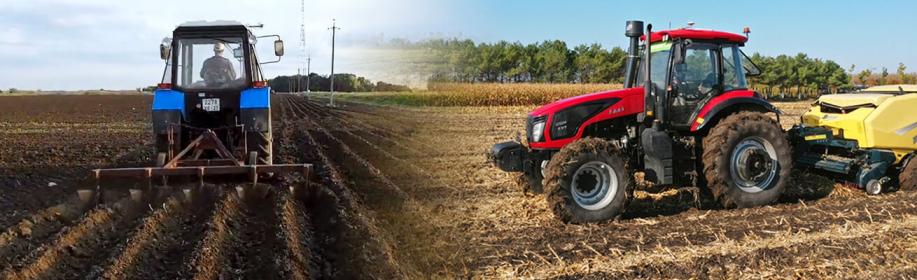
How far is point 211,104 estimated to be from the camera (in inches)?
327

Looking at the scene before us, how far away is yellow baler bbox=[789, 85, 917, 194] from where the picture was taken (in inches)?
301

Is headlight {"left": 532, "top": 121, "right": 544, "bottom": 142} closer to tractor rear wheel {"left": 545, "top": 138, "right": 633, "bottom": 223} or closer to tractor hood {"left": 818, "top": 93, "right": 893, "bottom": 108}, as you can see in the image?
tractor rear wheel {"left": 545, "top": 138, "right": 633, "bottom": 223}

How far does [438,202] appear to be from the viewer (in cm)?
716

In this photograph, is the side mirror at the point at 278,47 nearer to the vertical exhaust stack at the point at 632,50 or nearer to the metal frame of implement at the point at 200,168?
the metal frame of implement at the point at 200,168

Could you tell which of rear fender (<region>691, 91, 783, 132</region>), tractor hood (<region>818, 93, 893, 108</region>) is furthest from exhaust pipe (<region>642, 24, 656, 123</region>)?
tractor hood (<region>818, 93, 893, 108</region>)

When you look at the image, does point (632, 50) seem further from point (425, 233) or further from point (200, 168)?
point (200, 168)

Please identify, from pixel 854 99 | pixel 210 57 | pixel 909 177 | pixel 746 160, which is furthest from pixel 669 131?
pixel 210 57

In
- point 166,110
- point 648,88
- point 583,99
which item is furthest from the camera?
point 166,110

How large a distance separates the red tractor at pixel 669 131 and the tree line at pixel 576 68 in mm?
3705

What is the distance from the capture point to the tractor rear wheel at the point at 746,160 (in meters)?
6.58

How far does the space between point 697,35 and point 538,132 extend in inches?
74.3

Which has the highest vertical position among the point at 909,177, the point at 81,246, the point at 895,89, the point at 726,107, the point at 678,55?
the point at 678,55

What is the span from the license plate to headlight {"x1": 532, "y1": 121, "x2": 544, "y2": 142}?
159 inches

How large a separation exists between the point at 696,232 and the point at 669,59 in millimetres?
1808
